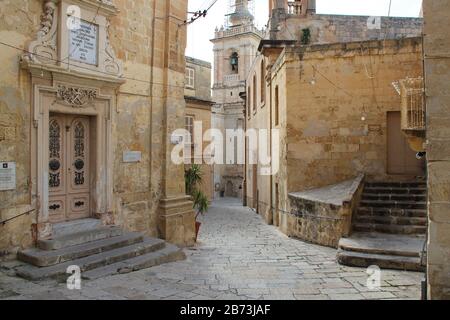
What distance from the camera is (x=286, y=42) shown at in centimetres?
1588

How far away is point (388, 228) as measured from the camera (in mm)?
9320

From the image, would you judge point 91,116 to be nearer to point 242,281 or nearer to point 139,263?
point 139,263

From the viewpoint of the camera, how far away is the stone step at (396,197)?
33.6 feet

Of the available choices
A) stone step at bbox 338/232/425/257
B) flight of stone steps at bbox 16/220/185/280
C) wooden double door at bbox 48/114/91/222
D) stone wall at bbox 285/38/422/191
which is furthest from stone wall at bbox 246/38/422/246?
wooden double door at bbox 48/114/91/222

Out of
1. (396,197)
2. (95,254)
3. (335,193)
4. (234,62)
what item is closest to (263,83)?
(335,193)

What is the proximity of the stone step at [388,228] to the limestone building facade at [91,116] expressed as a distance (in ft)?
13.6

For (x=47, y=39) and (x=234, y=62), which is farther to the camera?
(x=234, y=62)

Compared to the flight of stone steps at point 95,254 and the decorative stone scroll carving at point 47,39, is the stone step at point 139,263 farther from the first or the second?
the decorative stone scroll carving at point 47,39

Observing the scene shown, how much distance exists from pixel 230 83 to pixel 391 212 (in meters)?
27.9

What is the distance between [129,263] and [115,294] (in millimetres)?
1483

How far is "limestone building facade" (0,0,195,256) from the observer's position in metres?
6.40

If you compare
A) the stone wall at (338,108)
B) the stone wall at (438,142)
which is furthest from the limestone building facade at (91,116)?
the stone wall at (438,142)
